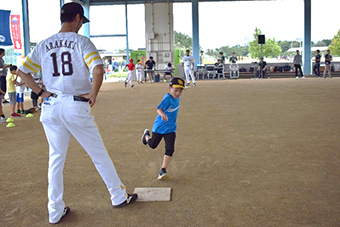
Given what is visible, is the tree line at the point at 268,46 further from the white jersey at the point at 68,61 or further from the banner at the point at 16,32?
the white jersey at the point at 68,61

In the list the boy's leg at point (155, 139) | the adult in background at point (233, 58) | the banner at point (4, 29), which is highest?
the banner at point (4, 29)

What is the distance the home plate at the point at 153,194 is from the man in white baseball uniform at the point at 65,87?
835 millimetres

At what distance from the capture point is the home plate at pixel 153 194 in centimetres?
405

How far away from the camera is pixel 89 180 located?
4770mm

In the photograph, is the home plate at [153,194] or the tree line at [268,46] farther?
the tree line at [268,46]

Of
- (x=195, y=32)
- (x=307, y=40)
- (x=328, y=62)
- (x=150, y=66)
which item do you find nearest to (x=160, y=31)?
(x=195, y=32)

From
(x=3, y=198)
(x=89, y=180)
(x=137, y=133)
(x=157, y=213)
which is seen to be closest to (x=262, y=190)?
(x=157, y=213)

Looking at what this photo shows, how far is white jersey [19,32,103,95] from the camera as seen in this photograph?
3318 mm

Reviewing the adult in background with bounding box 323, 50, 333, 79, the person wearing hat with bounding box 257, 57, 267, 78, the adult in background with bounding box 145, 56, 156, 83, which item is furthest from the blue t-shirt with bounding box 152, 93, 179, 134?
the person wearing hat with bounding box 257, 57, 267, 78

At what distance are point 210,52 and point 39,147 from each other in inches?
1118

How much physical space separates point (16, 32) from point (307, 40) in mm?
22291

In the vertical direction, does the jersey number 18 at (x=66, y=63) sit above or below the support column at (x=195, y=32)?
below

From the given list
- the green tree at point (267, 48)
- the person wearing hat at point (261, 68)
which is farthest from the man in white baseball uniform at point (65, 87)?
the green tree at point (267, 48)

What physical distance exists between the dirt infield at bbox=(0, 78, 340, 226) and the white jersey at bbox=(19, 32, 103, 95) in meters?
1.22
